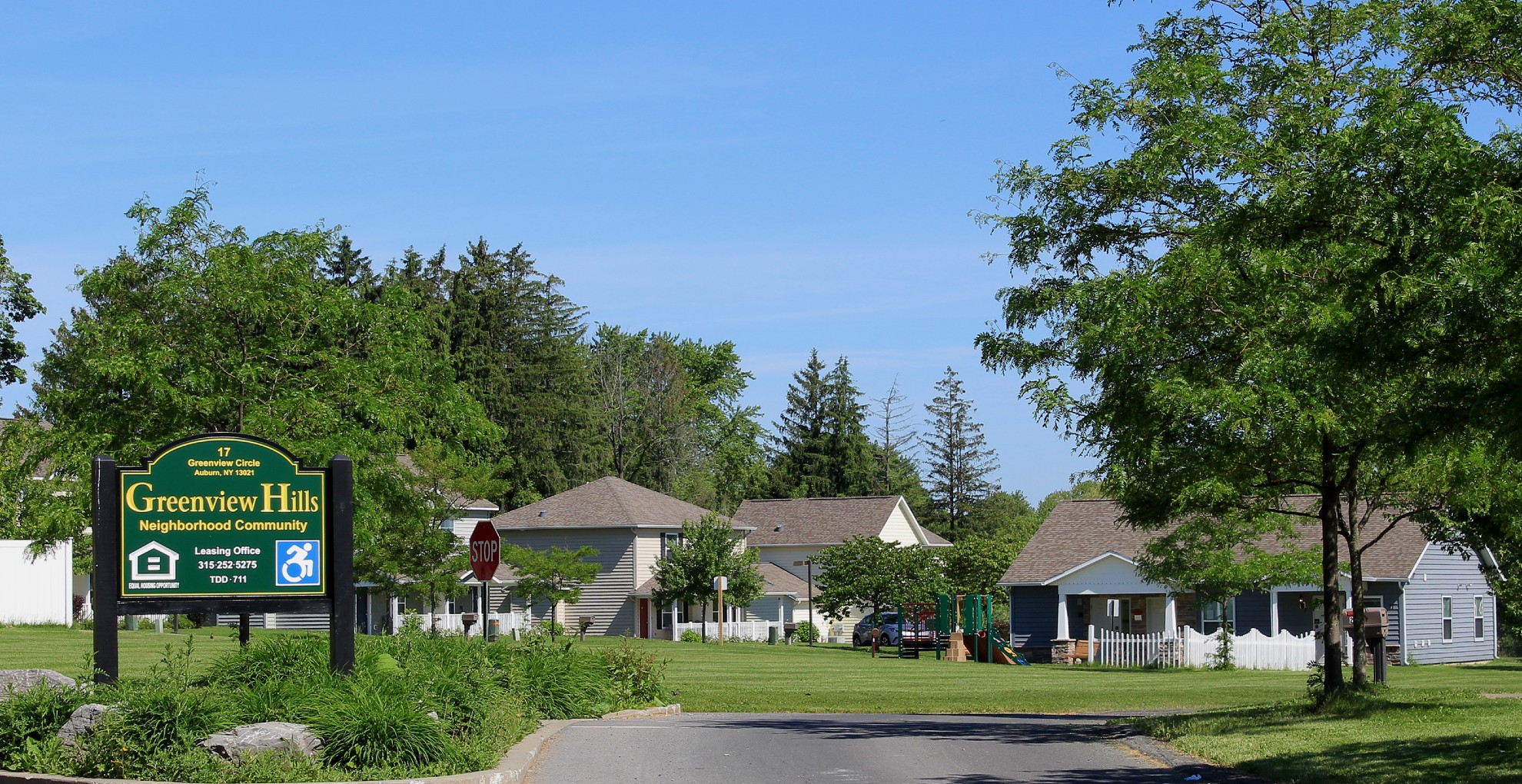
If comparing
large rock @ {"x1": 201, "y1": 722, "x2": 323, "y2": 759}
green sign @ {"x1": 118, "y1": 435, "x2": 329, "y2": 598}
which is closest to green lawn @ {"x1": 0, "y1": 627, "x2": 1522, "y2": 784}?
green sign @ {"x1": 118, "y1": 435, "x2": 329, "y2": 598}

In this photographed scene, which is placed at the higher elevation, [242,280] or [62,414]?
[242,280]

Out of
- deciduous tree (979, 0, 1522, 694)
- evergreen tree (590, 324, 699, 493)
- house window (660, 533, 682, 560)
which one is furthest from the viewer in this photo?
evergreen tree (590, 324, 699, 493)

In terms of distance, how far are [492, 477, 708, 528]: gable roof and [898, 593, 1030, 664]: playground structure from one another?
37.1 ft

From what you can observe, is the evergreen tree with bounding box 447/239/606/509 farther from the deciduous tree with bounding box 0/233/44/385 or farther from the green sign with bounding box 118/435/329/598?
the green sign with bounding box 118/435/329/598

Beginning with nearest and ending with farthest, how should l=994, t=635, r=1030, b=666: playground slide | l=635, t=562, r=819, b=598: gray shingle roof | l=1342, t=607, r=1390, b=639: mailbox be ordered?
l=1342, t=607, r=1390, b=639: mailbox
l=994, t=635, r=1030, b=666: playground slide
l=635, t=562, r=819, b=598: gray shingle roof

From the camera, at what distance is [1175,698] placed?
1035 inches

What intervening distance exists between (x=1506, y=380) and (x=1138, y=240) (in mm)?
8988


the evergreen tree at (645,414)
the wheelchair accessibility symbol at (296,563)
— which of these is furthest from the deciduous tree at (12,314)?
the evergreen tree at (645,414)

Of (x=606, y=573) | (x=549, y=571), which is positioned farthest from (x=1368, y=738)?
(x=606, y=573)

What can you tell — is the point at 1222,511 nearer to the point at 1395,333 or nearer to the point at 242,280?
the point at 1395,333

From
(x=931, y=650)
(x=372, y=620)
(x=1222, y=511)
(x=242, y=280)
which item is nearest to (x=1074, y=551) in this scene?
(x=931, y=650)

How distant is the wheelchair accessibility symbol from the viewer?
1466 centimetres

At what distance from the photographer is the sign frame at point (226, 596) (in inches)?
550

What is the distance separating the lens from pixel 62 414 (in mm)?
20812
